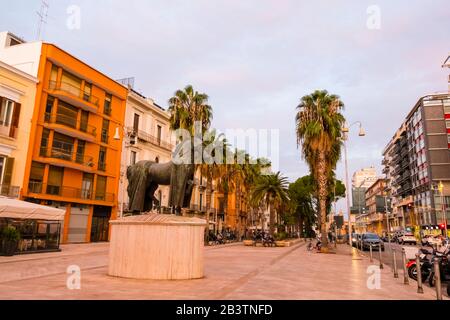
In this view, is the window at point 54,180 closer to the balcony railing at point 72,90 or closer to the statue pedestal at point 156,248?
→ the balcony railing at point 72,90

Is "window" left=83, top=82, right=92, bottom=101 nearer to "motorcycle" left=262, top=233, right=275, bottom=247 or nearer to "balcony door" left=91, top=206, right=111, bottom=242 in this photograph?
"balcony door" left=91, top=206, right=111, bottom=242

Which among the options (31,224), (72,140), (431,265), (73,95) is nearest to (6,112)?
(73,95)

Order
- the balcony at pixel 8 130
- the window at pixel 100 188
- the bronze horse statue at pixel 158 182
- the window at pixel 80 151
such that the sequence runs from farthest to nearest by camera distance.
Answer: the window at pixel 100 188 → the window at pixel 80 151 → the balcony at pixel 8 130 → the bronze horse statue at pixel 158 182

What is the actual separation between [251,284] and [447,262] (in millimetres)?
6599

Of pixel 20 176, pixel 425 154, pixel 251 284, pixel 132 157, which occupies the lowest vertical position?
pixel 251 284

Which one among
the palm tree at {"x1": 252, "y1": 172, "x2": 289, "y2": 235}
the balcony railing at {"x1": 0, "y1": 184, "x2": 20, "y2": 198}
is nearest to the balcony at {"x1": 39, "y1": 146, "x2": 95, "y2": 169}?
the balcony railing at {"x1": 0, "y1": 184, "x2": 20, "y2": 198}

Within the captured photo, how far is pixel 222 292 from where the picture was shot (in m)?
7.49

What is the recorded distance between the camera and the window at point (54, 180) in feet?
92.4

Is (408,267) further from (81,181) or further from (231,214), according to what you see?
(231,214)

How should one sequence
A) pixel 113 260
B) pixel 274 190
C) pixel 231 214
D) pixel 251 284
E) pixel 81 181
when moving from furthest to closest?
1. pixel 231 214
2. pixel 274 190
3. pixel 81 181
4. pixel 113 260
5. pixel 251 284

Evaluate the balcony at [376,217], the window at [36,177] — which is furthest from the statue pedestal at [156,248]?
the balcony at [376,217]

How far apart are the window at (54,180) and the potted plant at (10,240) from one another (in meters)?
10.4

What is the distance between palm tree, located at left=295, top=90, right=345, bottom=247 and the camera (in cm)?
2564

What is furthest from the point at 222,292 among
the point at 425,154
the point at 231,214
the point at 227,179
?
the point at 425,154
